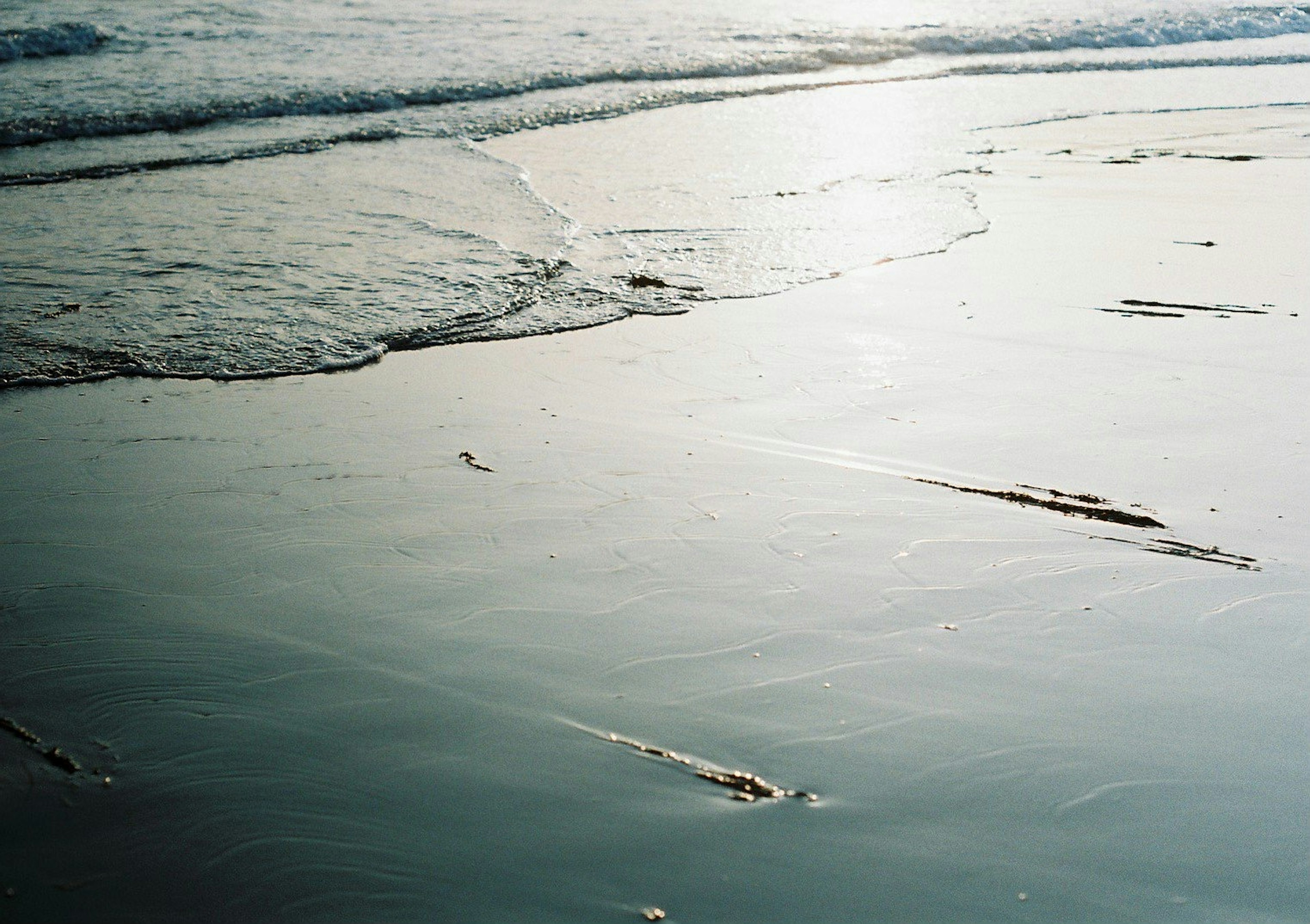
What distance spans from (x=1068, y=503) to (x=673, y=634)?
1546 millimetres

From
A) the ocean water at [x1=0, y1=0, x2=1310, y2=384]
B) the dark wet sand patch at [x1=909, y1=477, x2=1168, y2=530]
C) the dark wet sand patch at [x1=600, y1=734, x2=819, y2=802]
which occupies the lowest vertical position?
the dark wet sand patch at [x1=600, y1=734, x2=819, y2=802]

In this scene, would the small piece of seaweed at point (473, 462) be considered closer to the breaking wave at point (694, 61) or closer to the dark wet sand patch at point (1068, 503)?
the dark wet sand patch at point (1068, 503)

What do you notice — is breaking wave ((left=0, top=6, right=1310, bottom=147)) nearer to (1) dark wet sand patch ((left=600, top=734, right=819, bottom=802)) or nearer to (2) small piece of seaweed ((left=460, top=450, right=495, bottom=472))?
(2) small piece of seaweed ((left=460, top=450, right=495, bottom=472))

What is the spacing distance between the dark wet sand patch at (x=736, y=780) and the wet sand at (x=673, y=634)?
0.05 ft

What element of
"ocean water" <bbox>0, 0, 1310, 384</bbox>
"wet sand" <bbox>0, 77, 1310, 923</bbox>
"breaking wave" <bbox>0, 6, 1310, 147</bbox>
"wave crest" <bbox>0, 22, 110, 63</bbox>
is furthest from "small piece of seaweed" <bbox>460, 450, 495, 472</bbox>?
"wave crest" <bbox>0, 22, 110, 63</bbox>

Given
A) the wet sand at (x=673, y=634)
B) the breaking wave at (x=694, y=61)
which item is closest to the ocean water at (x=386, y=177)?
the breaking wave at (x=694, y=61)

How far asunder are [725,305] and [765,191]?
8.35 ft

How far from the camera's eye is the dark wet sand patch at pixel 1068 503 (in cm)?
312

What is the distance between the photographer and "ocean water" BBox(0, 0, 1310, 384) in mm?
4840

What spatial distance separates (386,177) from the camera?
7.47 metres

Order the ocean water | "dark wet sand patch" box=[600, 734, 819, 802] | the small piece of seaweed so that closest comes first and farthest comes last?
"dark wet sand patch" box=[600, 734, 819, 802] < the small piece of seaweed < the ocean water

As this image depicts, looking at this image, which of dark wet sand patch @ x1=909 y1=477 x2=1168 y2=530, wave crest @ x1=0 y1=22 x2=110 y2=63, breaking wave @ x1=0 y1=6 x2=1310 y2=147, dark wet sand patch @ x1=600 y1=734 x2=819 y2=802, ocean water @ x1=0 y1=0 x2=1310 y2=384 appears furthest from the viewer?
wave crest @ x1=0 y1=22 x2=110 y2=63

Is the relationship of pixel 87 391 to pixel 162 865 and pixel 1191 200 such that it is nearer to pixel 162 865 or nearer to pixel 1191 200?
pixel 162 865

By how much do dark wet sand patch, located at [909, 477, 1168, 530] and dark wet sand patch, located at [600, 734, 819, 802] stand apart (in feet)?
5.25
